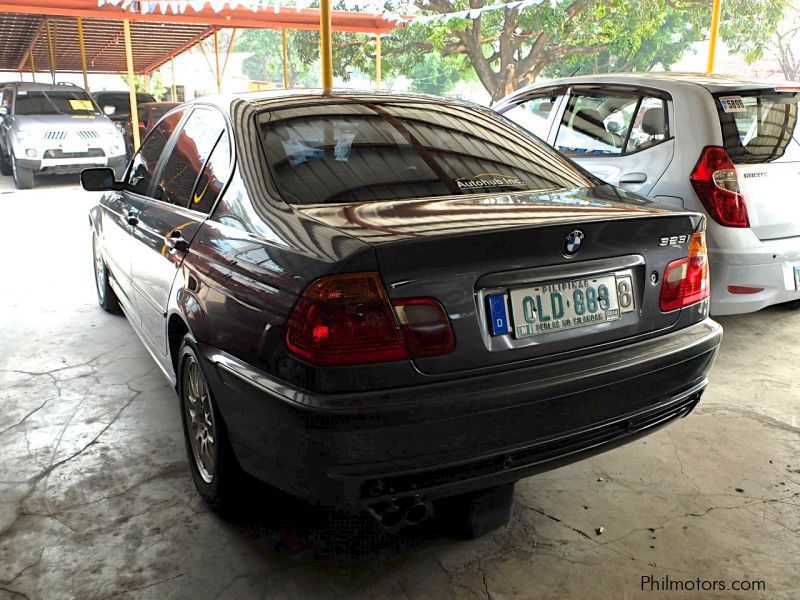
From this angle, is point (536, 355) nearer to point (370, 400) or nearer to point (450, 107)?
point (370, 400)

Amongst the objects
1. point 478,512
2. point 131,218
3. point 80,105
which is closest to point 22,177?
point 80,105

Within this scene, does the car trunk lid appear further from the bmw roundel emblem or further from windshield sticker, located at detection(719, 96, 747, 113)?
windshield sticker, located at detection(719, 96, 747, 113)

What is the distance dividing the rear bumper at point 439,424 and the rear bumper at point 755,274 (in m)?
1.84

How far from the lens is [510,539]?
227 cm

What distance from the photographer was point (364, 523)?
236 cm

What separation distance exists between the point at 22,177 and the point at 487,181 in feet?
37.9

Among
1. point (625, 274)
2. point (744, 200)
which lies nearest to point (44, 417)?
point (625, 274)

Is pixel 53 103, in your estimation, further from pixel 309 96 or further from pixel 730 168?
pixel 730 168

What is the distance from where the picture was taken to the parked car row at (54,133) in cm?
1128

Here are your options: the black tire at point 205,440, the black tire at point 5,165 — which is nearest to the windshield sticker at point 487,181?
the black tire at point 205,440

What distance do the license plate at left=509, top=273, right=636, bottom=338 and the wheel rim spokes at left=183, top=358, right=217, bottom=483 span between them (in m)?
1.06

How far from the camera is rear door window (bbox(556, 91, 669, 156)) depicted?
4.12 meters

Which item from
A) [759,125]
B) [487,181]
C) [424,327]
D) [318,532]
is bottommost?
[318,532]

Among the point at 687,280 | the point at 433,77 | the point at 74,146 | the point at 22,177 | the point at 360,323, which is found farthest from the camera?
the point at 433,77
